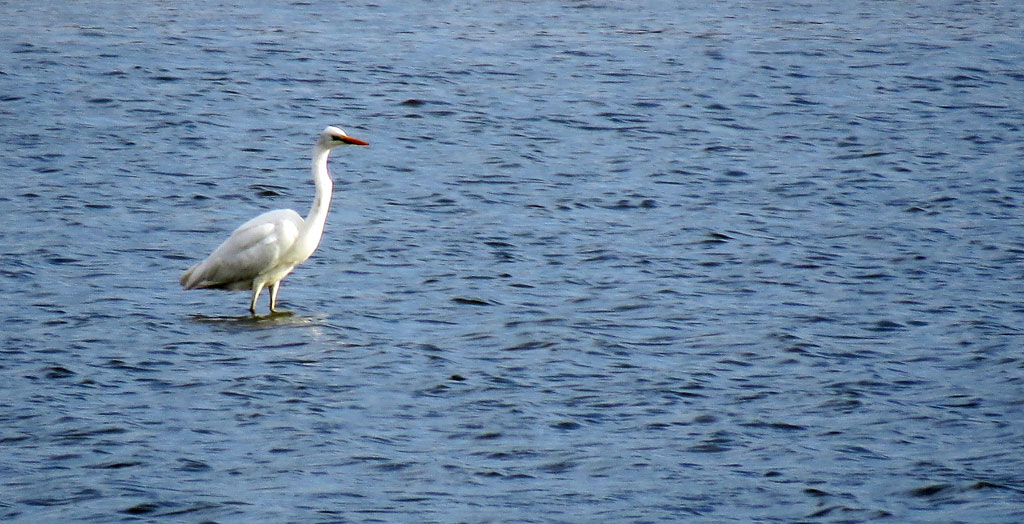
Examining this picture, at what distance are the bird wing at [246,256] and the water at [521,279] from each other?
28cm

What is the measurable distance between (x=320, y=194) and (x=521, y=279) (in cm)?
182

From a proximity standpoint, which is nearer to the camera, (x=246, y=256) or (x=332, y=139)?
(x=246, y=256)

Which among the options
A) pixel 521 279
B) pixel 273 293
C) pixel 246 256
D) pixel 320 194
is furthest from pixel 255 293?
pixel 521 279

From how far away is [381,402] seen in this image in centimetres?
908

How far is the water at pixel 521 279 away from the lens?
25.9 feet

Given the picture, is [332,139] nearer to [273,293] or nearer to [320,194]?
[320,194]

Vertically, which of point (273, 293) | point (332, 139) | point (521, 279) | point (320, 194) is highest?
point (332, 139)

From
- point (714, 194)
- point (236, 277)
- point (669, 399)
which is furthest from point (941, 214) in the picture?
point (236, 277)

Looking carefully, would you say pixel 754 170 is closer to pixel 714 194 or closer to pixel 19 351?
pixel 714 194

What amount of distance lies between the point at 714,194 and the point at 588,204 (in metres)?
1.38

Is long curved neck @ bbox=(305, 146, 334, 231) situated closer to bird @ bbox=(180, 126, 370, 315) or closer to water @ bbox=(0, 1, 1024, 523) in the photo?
bird @ bbox=(180, 126, 370, 315)

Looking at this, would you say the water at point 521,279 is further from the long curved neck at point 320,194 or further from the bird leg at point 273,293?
the long curved neck at point 320,194

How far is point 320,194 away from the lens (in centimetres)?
1143

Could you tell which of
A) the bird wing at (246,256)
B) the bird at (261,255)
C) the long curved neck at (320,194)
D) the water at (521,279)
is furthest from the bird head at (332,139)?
the water at (521,279)
